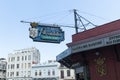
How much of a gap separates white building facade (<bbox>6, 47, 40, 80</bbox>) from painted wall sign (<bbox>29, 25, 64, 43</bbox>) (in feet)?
159

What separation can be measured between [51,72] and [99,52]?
4820 cm

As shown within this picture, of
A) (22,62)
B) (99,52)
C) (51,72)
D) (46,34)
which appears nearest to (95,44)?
(99,52)

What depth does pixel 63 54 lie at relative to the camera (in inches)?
704

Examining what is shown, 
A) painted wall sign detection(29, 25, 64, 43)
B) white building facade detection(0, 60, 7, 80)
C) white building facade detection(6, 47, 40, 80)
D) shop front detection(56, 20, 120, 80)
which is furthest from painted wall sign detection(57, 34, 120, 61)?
white building facade detection(0, 60, 7, 80)

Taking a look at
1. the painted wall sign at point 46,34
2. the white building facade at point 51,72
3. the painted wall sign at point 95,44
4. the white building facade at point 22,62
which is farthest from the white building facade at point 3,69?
the painted wall sign at point 95,44

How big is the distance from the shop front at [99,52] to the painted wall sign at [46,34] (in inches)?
79.4

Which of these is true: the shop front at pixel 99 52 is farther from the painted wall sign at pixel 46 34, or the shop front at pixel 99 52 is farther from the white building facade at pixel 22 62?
the white building facade at pixel 22 62

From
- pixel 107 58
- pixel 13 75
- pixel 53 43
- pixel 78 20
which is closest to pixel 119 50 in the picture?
pixel 107 58

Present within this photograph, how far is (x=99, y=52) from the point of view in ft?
52.7

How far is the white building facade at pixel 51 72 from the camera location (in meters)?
62.2

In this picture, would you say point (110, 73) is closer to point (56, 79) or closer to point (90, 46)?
point (90, 46)

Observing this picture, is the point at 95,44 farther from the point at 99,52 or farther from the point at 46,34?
the point at 46,34

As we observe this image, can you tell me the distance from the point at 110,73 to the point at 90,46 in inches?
83.8

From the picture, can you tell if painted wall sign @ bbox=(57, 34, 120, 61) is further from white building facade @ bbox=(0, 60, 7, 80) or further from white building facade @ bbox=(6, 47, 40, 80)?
white building facade @ bbox=(0, 60, 7, 80)
